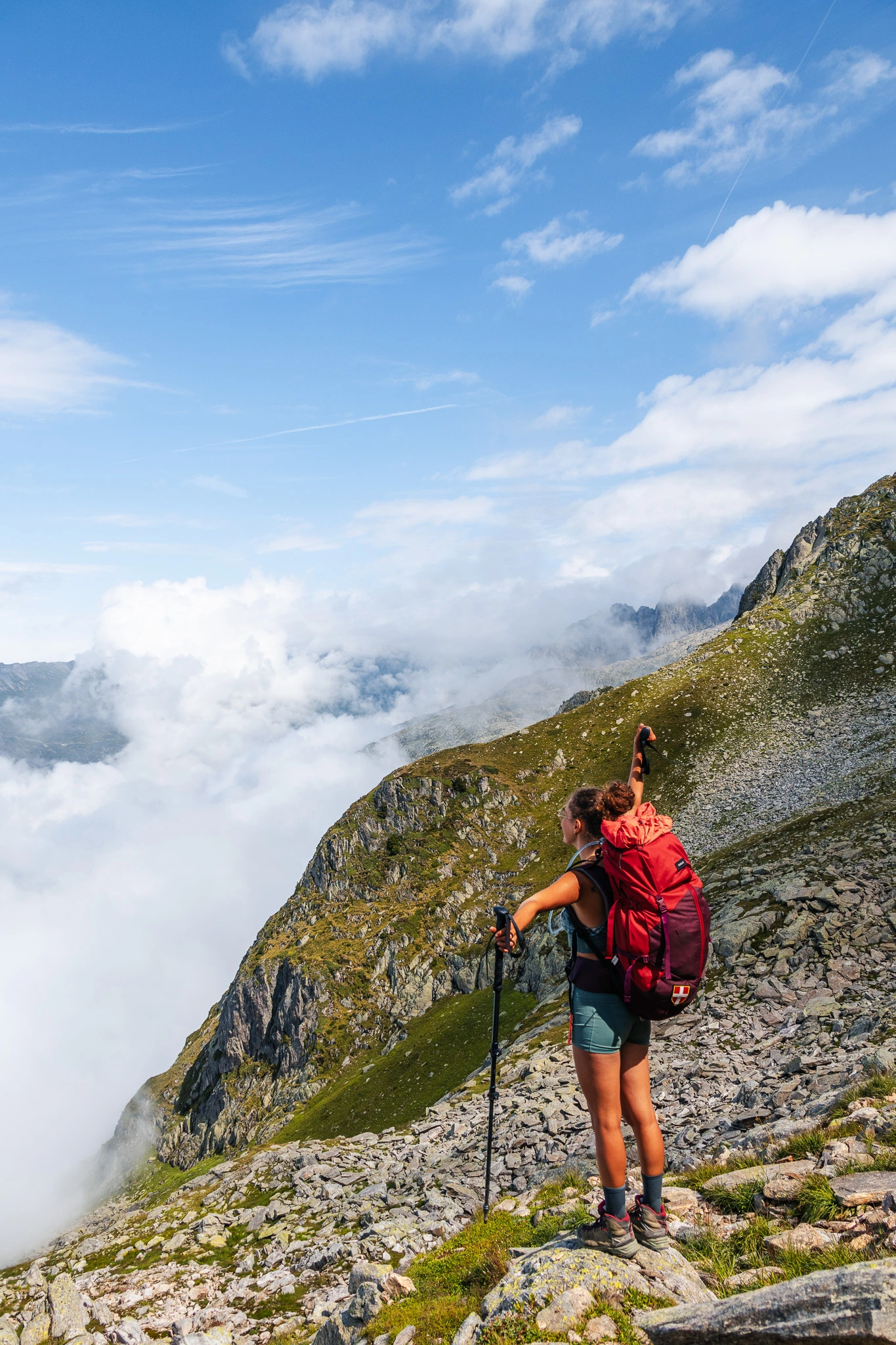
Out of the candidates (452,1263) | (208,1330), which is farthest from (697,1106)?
(208,1330)

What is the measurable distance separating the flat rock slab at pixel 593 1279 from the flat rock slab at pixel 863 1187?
1833mm

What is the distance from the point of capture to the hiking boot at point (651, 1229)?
7.02 m

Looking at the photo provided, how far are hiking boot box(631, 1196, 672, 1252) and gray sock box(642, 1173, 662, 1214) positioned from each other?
0.24 feet

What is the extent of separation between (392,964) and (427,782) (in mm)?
22307

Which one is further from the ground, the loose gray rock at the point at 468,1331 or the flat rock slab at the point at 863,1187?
the loose gray rock at the point at 468,1331

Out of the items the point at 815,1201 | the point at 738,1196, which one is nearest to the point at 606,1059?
the point at 815,1201

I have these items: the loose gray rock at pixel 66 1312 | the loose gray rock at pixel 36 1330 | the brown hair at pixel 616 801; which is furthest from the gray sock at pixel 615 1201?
the loose gray rock at pixel 36 1330

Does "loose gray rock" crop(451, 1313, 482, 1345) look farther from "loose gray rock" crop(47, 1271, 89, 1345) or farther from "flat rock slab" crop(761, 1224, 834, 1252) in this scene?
"loose gray rock" crop(47, 1271, 89, 1345)

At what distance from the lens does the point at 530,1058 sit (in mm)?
28625

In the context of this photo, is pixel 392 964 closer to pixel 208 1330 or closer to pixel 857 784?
pixel 857 784

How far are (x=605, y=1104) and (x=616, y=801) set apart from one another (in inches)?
126

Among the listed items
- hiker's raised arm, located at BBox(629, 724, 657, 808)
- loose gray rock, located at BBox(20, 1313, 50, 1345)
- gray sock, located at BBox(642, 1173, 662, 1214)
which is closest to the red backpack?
hiker's raised arm, located at BBox(629, 724, 657, 808)

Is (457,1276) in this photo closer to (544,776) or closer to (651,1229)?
(651,1229)

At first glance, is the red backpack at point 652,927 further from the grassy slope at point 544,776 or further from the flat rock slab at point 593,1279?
the grassy slope at point 544,776
